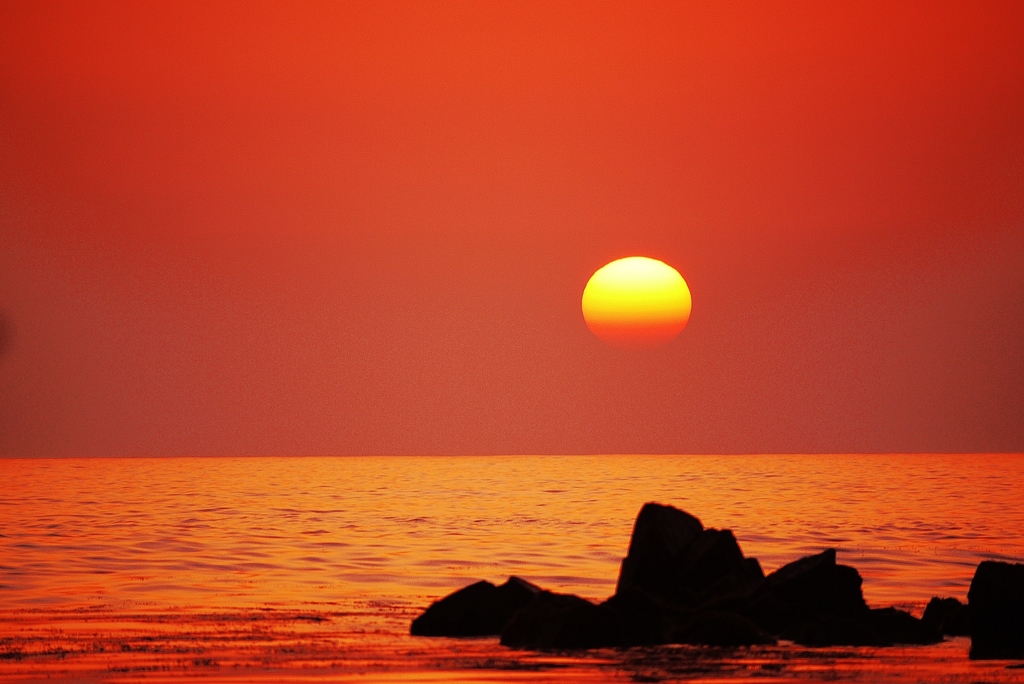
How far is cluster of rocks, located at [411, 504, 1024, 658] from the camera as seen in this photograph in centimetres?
1856

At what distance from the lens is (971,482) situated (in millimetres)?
86562

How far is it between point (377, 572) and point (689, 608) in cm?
1086

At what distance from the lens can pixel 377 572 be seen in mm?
29469

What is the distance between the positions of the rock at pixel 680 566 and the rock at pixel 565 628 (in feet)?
5.40

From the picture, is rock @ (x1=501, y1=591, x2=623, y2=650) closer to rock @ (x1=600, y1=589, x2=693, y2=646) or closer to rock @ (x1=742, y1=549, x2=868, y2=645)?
rock @ (x1=600, y1=589, x2=693, y2=646)

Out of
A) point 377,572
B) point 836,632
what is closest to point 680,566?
point 836,632

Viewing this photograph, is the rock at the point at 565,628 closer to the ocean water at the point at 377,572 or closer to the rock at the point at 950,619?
the ocean water at the point at 377,572

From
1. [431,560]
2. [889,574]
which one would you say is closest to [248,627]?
[431,560]

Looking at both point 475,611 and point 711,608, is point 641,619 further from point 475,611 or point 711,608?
point 475,611

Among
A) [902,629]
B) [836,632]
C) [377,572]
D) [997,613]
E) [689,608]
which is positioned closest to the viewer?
[997,613]

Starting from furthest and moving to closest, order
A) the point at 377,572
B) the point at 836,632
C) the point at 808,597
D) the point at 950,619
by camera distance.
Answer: the point at 377,572, the point at 950,619, the point at 808,597, the point at 836,632

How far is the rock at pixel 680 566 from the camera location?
2053cm

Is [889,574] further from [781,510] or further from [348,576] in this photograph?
[781,510]

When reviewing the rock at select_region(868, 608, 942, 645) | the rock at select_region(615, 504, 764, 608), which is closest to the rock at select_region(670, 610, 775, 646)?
the rock at select_region(615, 504, 764, 608)
